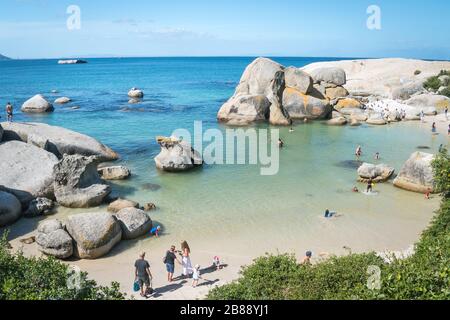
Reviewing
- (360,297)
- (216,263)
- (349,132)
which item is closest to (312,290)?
(360,297)

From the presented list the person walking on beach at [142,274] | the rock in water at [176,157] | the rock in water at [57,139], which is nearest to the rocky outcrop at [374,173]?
the rock in water at [176,157]

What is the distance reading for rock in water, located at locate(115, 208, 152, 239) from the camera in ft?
63.0

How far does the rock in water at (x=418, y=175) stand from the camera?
81.7 ft

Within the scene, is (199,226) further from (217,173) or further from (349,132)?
(349,132)

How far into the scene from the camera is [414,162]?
25.5 m

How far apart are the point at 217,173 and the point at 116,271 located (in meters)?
13.4

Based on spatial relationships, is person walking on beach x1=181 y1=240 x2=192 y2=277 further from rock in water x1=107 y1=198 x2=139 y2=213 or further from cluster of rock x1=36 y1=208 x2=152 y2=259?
rock in water x1=107 y1=198 x2=139 y2=213

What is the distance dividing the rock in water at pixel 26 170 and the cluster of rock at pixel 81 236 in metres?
5.39

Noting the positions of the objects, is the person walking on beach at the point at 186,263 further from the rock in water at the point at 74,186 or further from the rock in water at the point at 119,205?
the rock in water at the point at 74,186

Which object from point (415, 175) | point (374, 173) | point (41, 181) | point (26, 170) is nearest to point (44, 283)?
point (41, 181)

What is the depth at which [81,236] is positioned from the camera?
17.5 meters

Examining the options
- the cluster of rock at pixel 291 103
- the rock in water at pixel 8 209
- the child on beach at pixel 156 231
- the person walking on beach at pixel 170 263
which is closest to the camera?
the person walking on beach at pixel 170 263

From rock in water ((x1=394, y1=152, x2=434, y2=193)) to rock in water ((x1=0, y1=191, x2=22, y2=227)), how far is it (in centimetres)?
2252

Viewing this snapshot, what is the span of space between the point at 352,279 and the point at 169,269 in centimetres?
746
